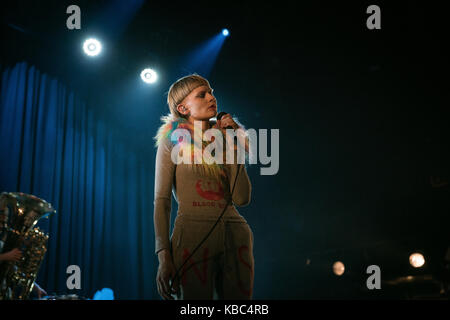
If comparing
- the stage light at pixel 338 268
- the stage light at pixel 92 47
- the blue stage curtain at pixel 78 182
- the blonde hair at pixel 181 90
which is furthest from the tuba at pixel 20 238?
the stage light at pixel 338 268

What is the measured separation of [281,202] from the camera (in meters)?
6.98

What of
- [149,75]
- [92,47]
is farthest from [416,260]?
[92,47]

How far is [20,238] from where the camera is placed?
107 inches

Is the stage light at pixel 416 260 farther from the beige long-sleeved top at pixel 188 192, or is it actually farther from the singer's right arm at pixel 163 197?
the singer's right arm at pixel 163 197

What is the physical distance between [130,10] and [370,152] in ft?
14.1

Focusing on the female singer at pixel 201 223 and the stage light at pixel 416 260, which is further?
the stage light at pixel 416 260

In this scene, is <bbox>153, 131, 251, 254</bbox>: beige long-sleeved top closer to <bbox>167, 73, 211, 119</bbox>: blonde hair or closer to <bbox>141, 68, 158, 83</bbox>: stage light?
<bbox>167, 73, 211, 119</bbox>: blonde hair

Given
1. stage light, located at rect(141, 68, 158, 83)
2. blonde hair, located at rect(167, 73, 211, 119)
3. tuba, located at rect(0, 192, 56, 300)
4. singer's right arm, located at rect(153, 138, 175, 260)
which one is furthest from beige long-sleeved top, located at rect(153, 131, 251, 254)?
stage light, located at rect(141, 68, 158, 83)

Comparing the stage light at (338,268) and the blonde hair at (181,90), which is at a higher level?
the blonde hair at (181,90)

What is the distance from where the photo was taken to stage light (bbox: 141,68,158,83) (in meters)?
6.07

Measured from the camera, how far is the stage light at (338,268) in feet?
20.1

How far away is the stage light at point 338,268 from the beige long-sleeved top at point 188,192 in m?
5.16

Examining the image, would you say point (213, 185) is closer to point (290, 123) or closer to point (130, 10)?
point (130, 10)

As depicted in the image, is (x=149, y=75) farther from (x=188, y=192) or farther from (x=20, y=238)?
(x=188, y=192)
